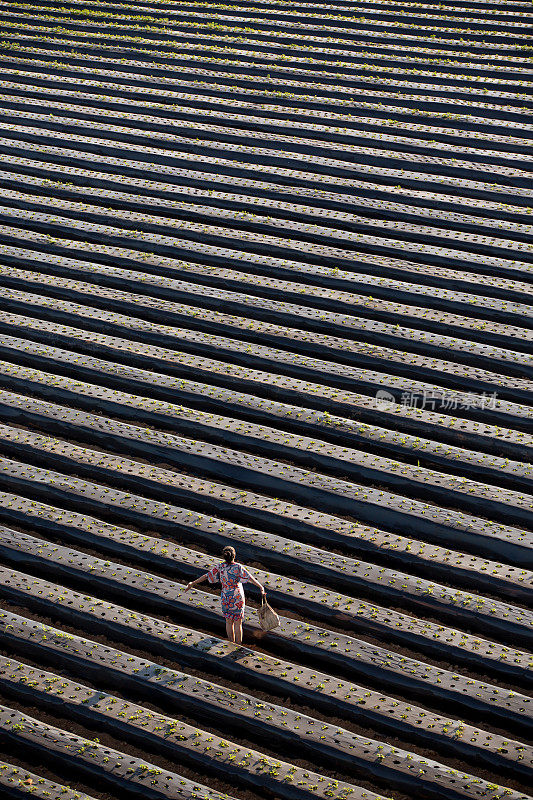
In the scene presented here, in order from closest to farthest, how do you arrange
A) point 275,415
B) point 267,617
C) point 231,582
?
point 231,582, point 267,617, point 275,415

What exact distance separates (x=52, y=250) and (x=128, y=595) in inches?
226

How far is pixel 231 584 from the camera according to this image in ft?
19.9

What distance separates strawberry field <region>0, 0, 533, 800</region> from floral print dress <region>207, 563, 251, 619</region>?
1.38ft

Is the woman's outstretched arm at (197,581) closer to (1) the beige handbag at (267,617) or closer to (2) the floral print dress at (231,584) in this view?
(2) the floral print dress at (231,584)

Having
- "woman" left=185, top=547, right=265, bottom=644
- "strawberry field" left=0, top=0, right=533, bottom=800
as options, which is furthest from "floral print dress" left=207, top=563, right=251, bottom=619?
"strawberry field" left=0, top=0, right=533, bottom=800

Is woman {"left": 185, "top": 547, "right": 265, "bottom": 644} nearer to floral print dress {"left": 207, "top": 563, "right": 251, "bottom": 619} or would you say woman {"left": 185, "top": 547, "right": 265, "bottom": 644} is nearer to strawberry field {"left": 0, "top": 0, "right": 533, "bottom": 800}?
floral print dress {"left": 207, "top": 563, "right": 251, "bottom": 619}

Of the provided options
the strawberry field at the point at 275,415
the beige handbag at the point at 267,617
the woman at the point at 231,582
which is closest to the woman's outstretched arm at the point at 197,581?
the woman at the point at 231,582

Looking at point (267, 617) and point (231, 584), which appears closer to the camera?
point (231, 584)

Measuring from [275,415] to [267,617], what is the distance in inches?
103

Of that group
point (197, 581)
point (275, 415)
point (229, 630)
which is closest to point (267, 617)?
point (229, 630)

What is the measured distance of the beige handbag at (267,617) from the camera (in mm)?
6148

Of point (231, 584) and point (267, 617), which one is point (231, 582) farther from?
point (267, 617)

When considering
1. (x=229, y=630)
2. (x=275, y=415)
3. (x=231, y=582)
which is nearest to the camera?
(x=231, y=582)

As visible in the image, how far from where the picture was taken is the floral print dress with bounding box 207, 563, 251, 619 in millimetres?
6023
